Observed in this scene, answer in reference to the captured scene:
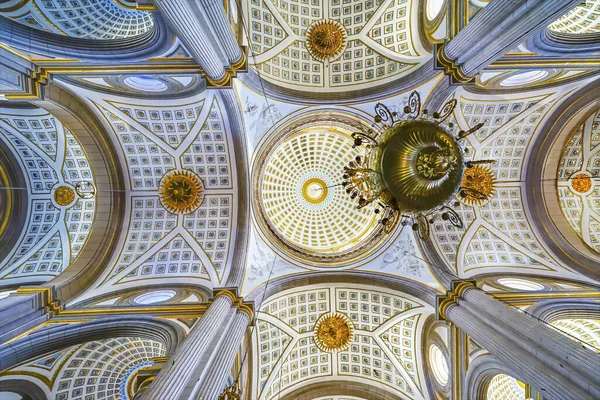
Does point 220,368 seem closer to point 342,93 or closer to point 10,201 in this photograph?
point 342,93

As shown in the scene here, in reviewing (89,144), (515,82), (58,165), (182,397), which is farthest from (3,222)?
(515,82)

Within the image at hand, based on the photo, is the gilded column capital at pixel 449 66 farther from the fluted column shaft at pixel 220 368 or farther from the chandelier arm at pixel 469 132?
the fluted column shaft at pixel 220 368

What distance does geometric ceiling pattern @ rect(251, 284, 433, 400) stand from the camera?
44.5 feet

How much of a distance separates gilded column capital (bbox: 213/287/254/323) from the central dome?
3.34 metres

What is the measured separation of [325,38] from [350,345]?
13.9m

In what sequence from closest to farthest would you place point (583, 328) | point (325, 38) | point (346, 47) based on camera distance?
point (583, 328)
point (325, 38)
point (346, 47)

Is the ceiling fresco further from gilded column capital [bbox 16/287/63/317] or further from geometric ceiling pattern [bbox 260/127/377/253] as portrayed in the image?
geometric ceiling pattern [bbox 260/127/377/253]

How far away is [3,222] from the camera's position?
40.8 ft

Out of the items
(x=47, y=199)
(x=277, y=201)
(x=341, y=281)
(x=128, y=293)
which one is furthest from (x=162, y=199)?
(x=341, y=281)

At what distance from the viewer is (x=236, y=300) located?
435 inches

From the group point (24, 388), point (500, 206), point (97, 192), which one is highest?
point (500, 206)

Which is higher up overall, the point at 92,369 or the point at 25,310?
the point at 25,310

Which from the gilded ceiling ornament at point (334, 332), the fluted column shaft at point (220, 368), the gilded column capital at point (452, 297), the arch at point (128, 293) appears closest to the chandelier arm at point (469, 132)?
the gilded column capital at point (452, 297)

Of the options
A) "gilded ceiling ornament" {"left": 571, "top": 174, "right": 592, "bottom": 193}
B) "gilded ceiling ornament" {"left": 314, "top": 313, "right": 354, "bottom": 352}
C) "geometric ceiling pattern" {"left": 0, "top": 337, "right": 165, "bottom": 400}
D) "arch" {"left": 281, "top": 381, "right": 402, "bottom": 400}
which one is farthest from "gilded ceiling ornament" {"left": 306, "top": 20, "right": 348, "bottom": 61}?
"arch" {"left": 281, "top": 381, "right": 402, "bottom": 400}
